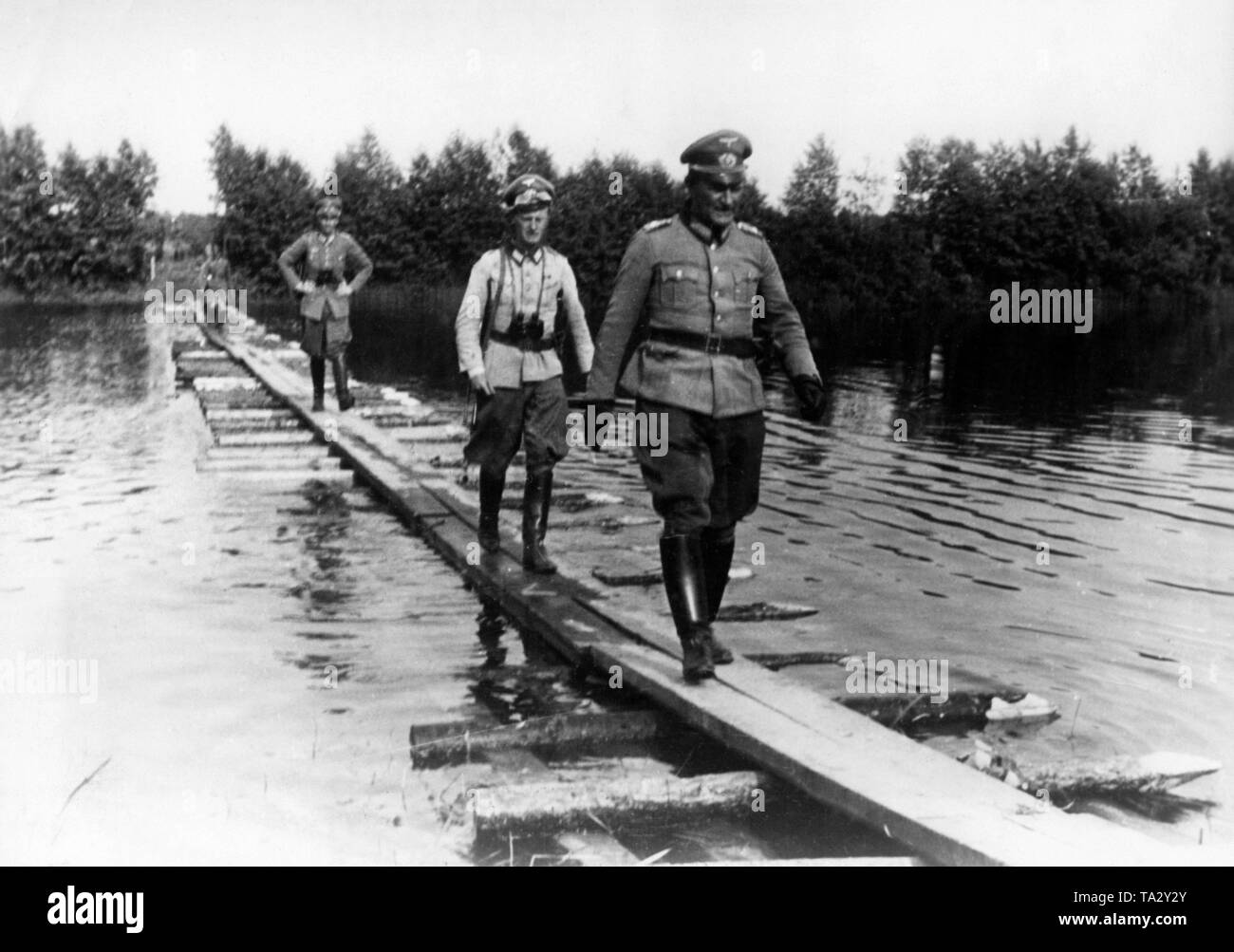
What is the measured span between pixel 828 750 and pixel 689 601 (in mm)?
1008

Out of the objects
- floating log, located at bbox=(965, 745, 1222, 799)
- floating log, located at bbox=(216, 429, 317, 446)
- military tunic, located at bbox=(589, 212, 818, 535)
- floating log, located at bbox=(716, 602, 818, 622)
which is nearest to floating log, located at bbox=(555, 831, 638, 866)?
floating log, located at bbox=(965, 745, 1222, 799)

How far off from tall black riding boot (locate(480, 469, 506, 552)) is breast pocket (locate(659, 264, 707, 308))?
108 inches

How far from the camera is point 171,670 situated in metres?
6.97

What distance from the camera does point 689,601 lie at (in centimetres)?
594

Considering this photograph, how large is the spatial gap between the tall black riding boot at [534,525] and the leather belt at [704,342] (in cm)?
235

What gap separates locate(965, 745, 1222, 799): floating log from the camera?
5203 mm

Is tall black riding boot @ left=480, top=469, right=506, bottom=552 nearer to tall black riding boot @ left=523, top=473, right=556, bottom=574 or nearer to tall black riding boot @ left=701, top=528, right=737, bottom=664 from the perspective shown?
tall black riding boot @ left=523, top=473, right=556, bottom=574

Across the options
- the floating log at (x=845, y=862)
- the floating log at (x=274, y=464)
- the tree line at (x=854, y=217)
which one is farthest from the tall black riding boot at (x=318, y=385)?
the tree line at (x=854, y=217)

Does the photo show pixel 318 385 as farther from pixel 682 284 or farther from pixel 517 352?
pixel 682 284

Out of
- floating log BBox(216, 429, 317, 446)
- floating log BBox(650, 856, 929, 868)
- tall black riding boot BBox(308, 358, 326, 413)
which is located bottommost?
floating log BBox(650, 856, 929, 868)

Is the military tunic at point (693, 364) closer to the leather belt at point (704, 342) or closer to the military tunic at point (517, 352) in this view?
the leather belt at point (704, 342)

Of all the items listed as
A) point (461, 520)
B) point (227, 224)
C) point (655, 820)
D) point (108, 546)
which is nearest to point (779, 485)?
point (461, 520)

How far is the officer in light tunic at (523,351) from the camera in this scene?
8.02 m

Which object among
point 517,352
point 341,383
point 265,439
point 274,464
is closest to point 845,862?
point 517,352
